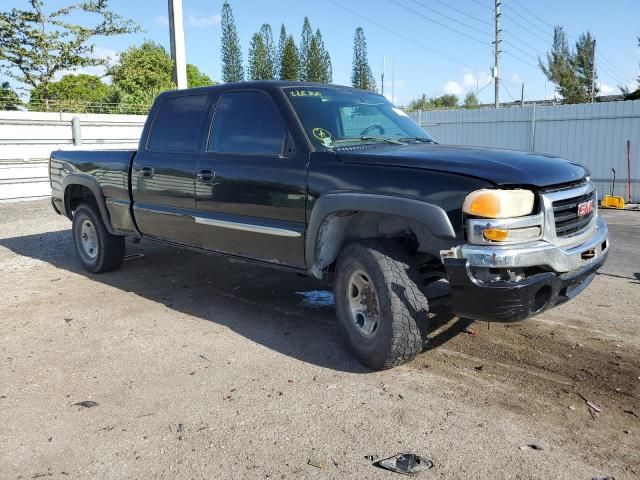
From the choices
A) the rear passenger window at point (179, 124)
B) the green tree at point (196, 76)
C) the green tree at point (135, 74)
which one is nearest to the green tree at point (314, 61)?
the green tree at point (196, 76)

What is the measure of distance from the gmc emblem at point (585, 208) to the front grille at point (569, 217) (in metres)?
0.02

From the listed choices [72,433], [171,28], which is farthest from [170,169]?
[171,28]

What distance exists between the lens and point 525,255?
3.20m

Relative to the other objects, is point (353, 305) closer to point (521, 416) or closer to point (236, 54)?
point (521, 416)

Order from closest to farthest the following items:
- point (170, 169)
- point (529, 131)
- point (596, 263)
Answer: point (596, 263)
point (170, 169)
point (529, 131)

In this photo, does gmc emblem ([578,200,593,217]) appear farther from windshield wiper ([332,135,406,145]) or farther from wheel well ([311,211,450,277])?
windshield wiper ([332,135,406,145])

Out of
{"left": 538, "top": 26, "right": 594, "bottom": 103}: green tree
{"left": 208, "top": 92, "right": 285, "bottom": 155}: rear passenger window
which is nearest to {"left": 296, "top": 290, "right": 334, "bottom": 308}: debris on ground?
{"left": 208, "top": 92, "right": 285, "bottom": 155}: rear passenger window

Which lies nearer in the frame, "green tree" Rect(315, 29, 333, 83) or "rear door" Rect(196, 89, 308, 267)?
"rear door" Rect(196, 89, 308, 267)

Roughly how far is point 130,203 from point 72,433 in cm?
311

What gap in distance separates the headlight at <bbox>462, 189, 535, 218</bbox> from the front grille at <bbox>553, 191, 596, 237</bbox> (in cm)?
33

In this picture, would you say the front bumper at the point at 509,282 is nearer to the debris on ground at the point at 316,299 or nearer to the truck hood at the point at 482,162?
the truck hood at the point at 482,162

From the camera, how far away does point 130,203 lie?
585 cm

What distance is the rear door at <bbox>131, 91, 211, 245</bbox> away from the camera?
16.8 ft

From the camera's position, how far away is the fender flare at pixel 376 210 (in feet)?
10.9
